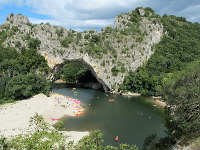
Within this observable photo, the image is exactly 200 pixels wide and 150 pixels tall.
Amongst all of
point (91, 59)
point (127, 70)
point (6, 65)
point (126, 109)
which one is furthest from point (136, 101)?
point (6, 65)

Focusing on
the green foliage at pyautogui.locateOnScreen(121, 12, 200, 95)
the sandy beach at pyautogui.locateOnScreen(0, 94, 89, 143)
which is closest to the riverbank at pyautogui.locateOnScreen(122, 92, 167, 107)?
the green foliage at pyautogui.locateOnScreen(121, 12, 200, 95)

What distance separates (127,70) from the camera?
5462cm

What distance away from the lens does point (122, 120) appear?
30.7 meters

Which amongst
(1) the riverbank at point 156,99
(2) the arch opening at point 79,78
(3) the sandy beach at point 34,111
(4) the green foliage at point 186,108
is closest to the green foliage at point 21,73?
(3) the sandy beach at point 34,111

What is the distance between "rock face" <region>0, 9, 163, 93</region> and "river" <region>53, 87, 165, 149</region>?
13579mm

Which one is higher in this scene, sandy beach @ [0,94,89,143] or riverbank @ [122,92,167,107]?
riverbank @ [122,92,167,107]

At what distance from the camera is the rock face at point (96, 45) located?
49.0 m

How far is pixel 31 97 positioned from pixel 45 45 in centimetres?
1621

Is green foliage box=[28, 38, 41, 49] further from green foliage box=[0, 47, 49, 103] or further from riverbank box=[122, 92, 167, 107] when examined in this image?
riverbank box=[122, 92, 167, 107]

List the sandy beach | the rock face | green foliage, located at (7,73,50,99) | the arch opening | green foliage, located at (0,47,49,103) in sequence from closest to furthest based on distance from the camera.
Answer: the sandy beach → green foliage, located at (7,73,50,99) → green foliage, located at (0,47,49,103) → the rock face → the arch opening

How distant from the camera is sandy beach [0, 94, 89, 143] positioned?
82.1ft

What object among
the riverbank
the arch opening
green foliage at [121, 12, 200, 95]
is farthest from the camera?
the arch opening

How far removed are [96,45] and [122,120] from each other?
29662 millimetres

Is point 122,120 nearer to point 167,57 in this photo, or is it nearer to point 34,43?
point 34,43
